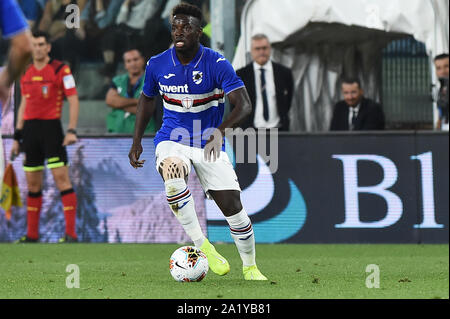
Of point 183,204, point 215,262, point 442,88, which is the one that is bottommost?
point 215,262

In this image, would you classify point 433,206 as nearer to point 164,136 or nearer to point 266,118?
point 266,118

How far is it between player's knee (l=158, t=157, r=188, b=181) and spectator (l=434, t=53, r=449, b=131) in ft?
18.6

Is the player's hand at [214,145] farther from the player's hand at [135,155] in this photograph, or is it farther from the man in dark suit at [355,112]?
the man in dark suit at [355,112]

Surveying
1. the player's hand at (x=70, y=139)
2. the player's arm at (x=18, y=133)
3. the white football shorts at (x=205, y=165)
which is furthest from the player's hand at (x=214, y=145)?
the player's arm at (x=18, y=133)

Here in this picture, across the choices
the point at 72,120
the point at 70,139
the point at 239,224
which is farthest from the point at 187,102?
the point at 72,120

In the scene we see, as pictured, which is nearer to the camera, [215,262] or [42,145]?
[215,262]

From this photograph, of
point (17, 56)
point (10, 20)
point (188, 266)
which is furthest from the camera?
point (188, 266)

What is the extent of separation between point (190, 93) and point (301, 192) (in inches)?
187

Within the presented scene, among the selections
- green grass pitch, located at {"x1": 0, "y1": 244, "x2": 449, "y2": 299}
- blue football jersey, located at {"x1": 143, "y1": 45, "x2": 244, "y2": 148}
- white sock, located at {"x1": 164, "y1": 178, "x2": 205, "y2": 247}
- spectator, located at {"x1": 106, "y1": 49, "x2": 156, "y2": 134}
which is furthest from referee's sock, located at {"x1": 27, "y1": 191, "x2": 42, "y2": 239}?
white sock, located at {"x1": 164, "y1": 178, "x2": 205, "y2": 247}

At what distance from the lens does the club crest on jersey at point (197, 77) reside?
27.3 feet

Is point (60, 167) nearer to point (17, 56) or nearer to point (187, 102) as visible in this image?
point (187, 102)

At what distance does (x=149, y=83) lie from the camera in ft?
27.9

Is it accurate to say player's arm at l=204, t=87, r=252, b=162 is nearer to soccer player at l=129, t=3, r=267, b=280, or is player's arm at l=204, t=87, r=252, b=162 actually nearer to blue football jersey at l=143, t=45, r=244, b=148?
soccer player at l=129, t=3, r=267, b=280

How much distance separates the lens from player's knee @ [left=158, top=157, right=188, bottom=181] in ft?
26.7
